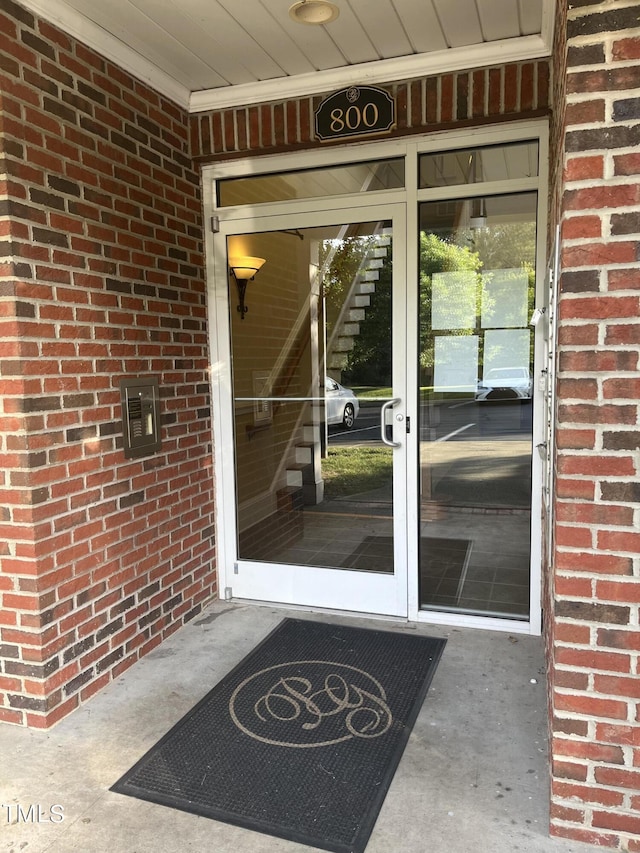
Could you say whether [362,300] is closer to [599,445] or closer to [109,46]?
[109,46]

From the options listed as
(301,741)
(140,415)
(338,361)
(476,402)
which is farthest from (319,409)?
(301,741)

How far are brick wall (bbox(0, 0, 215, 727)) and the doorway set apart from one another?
40cm

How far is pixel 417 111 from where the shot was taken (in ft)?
9.48

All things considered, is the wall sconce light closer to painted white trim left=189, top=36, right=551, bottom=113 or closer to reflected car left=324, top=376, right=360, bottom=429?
reflected car left=324, top=376, right=360, bottom=429

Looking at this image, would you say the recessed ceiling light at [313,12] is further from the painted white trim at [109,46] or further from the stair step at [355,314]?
the stair step at [355,314]

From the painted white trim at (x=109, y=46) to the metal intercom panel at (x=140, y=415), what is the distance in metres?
1.43

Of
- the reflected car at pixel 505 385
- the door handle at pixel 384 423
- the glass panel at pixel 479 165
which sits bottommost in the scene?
the door handle at pixel 384 423

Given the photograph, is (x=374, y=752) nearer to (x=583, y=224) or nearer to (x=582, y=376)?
(x=582, y=376)

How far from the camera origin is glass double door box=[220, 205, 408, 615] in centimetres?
316

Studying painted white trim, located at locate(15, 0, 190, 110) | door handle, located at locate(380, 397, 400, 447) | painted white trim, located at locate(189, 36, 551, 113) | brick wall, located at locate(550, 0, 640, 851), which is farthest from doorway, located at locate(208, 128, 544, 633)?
brick wall, located at locate(550, 0, 640, 851)

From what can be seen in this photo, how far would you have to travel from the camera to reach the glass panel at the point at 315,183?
3080 millimetres

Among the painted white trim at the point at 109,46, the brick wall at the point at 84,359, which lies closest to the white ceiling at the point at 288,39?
the painted white trim at the point at 109,46

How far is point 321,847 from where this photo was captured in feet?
5.79

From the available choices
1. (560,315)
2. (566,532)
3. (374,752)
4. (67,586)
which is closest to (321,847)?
(374,752)
